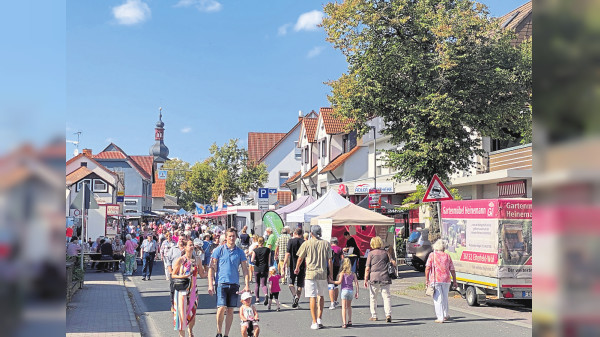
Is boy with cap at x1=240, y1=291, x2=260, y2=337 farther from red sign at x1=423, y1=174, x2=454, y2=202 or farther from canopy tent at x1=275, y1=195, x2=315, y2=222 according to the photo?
canopy tent at x1=275, y1=195, x2=315, y2=222

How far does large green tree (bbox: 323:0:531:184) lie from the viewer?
19531 mm

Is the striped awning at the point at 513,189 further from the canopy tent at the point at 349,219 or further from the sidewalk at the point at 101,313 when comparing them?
the sidewalk at the point at 101,313

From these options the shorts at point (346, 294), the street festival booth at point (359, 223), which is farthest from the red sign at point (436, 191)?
the street festival booth at point (359, 223)

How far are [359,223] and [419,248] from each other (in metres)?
4.27

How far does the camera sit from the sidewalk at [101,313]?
12.3 metres

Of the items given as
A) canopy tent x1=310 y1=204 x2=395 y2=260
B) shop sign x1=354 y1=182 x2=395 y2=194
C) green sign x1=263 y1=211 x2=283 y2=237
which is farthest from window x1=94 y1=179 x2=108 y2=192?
canopy tent x1=310 y1=204 x2=395 y2=260

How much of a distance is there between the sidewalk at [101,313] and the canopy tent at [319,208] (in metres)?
7.26

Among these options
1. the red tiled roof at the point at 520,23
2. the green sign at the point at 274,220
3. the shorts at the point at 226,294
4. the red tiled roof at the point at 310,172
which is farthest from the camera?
the red tiled roof at the point at 310,172

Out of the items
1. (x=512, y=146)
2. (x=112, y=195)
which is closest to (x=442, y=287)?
(x=512, y=146)

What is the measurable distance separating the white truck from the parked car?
895 cm

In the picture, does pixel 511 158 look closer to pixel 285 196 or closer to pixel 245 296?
pixel 245 296
